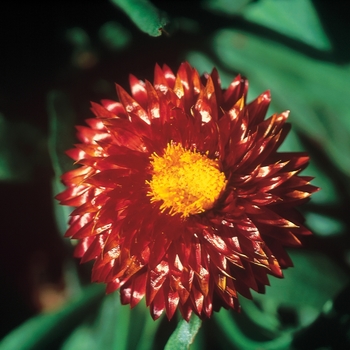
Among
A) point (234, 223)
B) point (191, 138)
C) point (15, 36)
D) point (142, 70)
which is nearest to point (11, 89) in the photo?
point (15, 36)

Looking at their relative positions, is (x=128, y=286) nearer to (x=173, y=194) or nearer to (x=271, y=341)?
(x=173, y=194)

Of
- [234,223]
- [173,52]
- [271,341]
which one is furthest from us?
[173,52]

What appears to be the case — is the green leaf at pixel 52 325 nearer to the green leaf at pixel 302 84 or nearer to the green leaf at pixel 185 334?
the green leaf at pixel 185 334

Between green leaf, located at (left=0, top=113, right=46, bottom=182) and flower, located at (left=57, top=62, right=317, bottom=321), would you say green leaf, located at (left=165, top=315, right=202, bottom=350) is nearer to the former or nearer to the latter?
flower, located at (left=57, top=62, right=317, bottom=321)

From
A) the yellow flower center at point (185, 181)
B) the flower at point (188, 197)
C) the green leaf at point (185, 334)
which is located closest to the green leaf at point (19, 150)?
the flower at point (188, 197)

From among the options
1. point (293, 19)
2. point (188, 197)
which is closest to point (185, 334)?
point (188, 197)

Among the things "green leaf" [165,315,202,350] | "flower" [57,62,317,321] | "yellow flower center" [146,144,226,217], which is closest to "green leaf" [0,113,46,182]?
"flower" [57,62,317,321]

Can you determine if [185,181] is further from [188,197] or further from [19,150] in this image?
[19,150]
